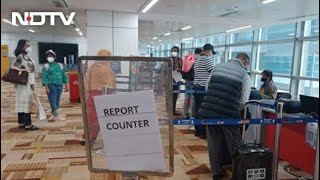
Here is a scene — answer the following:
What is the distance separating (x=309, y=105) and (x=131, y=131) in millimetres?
2512

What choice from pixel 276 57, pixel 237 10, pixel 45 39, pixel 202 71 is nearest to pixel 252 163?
pixel 202 71

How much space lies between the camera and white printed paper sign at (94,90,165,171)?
1.04m

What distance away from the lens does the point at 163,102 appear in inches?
43.9

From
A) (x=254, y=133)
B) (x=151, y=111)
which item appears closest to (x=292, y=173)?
(x=254, y=133)

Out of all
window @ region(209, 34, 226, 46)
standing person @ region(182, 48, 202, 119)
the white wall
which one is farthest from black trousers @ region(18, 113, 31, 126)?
A: the white wall

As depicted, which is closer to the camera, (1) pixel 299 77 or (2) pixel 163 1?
(2) pixel 163 1

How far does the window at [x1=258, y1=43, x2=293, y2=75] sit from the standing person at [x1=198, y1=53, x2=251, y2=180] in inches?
245

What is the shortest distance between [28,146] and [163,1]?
3.87 metres

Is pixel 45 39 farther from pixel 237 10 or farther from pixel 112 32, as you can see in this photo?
pixel 237 10

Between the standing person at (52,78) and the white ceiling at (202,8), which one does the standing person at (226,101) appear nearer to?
the standing person at (52,78)

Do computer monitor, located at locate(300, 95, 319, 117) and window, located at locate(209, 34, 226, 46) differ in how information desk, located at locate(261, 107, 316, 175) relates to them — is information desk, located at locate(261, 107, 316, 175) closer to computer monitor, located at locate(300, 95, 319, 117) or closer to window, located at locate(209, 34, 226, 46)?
computer monitor, located at locate(300, 95, 319, 117)

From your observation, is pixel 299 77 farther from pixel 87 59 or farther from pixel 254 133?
pixel 87 59

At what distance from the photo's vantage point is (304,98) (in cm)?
303

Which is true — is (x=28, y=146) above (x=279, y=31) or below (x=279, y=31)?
below
